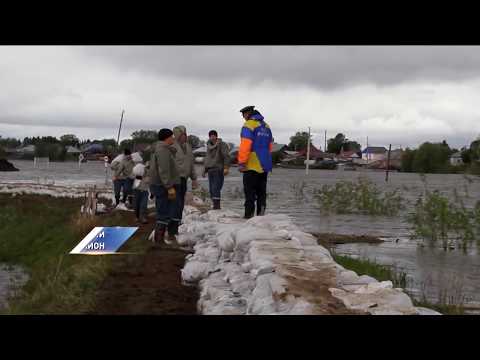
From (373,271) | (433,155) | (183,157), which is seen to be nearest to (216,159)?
(183,157)

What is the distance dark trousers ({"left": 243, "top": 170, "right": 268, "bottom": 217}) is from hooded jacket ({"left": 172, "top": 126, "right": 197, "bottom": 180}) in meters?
0.99

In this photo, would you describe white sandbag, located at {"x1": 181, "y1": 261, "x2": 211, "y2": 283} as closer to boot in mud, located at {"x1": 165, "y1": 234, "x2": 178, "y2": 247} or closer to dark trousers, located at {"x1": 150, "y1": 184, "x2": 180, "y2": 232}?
dark trousers, located at {"x1": 150, "y1": 184, "x2": 180, "y2": 232}

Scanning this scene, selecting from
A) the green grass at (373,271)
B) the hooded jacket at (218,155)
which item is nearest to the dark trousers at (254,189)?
the green grass at (373,271)

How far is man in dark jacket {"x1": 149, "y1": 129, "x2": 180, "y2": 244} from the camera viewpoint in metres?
9.01

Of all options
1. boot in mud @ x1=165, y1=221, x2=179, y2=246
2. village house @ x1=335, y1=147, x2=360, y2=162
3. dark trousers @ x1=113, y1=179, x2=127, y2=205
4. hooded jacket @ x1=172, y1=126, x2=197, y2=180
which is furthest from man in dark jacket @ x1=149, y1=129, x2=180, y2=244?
village house @ x1=335, y1=147, x2=360, y2=162

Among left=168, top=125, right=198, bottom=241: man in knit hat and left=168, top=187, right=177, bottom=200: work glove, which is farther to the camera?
left=168, top=125, right=198, bottom=241: man in knit hat

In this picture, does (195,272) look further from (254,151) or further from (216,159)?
(216,159)

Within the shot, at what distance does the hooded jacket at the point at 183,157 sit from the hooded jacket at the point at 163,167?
0.90 m

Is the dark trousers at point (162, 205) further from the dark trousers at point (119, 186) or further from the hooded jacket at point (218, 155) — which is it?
the dark trousers at point (119, 186)

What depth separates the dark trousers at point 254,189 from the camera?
9625 mm

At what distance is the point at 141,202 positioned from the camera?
42.0 feet

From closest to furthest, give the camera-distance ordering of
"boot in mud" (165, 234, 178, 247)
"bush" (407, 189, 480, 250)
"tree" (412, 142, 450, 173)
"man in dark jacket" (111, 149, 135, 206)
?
"boot in mud" (165, 234, 178, 247) < "bush" (407, 189, 480, 250) < "man in dark jacket" (111, 149, 135, 206) < "tree" (412, 142, 450, 173)
